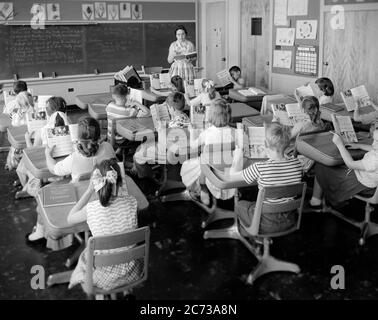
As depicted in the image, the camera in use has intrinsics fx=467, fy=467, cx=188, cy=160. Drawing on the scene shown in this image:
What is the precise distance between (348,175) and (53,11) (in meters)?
6.92

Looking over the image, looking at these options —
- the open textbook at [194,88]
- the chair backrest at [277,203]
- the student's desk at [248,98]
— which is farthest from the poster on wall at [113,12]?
the chair backrest at [277,203]

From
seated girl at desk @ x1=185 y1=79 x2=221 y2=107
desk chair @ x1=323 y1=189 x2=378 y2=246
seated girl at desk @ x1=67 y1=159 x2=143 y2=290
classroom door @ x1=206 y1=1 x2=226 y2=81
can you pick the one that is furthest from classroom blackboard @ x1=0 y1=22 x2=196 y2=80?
seated girl at desk @ x1=67 y1=159 x2=143 y2=290

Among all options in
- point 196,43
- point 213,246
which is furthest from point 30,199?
point 196,43

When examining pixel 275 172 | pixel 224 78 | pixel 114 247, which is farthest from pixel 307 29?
pixel 114 247

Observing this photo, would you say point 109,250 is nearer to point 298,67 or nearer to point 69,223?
point 69,223

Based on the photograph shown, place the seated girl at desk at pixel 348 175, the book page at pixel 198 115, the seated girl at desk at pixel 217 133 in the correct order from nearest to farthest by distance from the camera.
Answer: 1. the seated girl at desk at pixel 348 175
2. the seated girl at desk at pixel 217 133
3. the book page at pixel 198 115

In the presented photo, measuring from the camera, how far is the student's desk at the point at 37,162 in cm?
361

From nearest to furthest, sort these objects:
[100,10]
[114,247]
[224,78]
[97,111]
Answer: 1. [114,247]
2. [97,111]
3. [224,78]
4. [100,10]

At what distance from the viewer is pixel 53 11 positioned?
28.8 ft

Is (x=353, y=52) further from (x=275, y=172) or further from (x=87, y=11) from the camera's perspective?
(x=87, y=11)

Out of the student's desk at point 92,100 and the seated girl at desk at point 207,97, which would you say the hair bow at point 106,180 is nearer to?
the seated girl at desk at point 207,97

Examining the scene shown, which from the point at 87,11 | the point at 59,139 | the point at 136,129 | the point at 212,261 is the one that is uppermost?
the point at 87,11

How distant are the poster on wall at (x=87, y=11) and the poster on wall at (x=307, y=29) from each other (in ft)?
13.2

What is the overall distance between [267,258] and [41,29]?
23.1 feet
